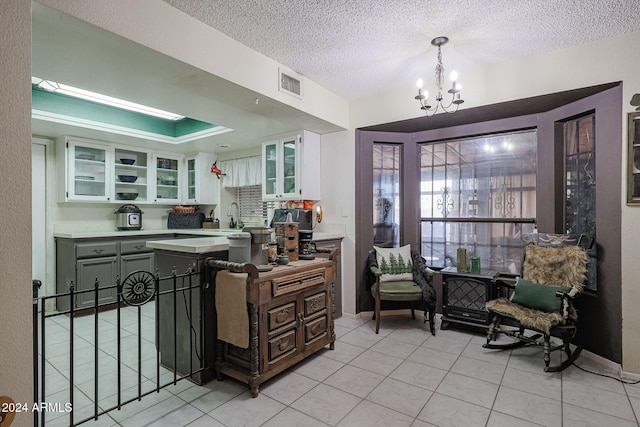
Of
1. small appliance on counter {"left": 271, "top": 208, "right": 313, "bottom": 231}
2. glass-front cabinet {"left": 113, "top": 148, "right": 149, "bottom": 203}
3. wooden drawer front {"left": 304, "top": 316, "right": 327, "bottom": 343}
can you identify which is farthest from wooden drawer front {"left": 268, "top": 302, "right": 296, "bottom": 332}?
glass-front cabinet {"left": 113, "top": 148, "right": 149, "bottom": 203}

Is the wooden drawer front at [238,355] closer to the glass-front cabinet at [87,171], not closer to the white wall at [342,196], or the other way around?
the white wall at [342,196]

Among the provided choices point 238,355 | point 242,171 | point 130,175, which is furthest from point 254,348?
point 130,175

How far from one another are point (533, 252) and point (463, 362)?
127cm

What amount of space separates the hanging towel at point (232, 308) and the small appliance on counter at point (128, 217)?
3297mm

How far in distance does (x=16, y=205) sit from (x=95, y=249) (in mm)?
3088

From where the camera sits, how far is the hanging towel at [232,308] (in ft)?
7.33

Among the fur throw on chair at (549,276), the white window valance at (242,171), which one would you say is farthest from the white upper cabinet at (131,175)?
the fur throw on chair at (549,276)

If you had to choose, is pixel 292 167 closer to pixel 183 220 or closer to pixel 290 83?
pixel 290 83

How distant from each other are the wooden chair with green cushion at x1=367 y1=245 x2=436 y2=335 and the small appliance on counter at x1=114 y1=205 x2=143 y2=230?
359 centimetres

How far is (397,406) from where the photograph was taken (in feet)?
7.00

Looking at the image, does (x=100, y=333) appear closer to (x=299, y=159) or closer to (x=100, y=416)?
(x=100, y=416)

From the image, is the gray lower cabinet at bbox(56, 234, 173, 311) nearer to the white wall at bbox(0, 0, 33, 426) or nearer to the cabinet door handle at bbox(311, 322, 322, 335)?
the cabinet door handle at bbox(311, 322, 322, 335)

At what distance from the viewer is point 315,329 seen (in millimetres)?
2801

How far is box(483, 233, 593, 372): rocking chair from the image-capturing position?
8.62ft
